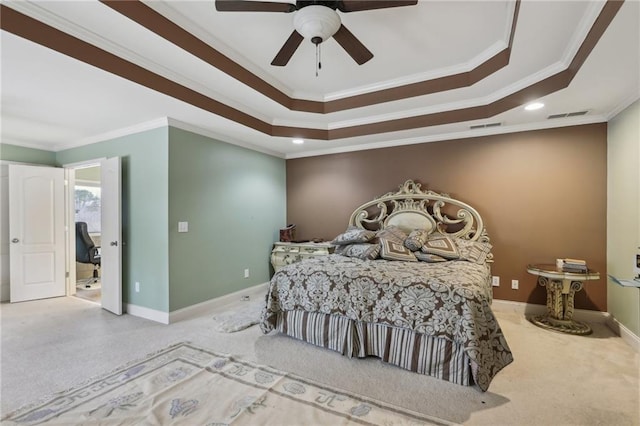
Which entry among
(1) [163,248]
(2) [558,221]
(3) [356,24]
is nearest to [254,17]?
(3) [356,24]

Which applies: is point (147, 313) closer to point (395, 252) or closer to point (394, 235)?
point (395, 252)

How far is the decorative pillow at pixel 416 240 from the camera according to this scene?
380cm

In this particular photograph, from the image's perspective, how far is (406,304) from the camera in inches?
99.6

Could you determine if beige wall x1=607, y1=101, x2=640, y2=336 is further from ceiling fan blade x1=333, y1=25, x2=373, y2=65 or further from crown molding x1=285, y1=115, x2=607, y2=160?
ceiling fan blade x1=333, y1=25, x2=373, y2=65

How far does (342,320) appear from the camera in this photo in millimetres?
2816

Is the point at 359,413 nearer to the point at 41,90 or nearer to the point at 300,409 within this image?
the point at 300,409

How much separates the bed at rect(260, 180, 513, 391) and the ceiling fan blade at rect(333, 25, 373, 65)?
1871 millimetres

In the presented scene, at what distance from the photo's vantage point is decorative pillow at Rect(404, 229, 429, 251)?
3797mm

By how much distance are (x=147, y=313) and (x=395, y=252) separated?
10.7 ft

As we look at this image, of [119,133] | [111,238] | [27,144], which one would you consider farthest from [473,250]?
[27,144]

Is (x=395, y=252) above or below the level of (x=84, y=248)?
above

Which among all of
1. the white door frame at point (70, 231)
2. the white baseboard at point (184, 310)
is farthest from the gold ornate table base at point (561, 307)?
the white door frame at point (70, 231)

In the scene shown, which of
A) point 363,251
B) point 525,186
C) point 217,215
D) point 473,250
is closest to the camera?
point 473,250

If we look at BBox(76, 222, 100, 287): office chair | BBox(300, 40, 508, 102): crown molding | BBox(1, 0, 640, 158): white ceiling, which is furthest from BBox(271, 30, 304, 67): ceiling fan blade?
BBox(76, 222, 100, 287): office chair
